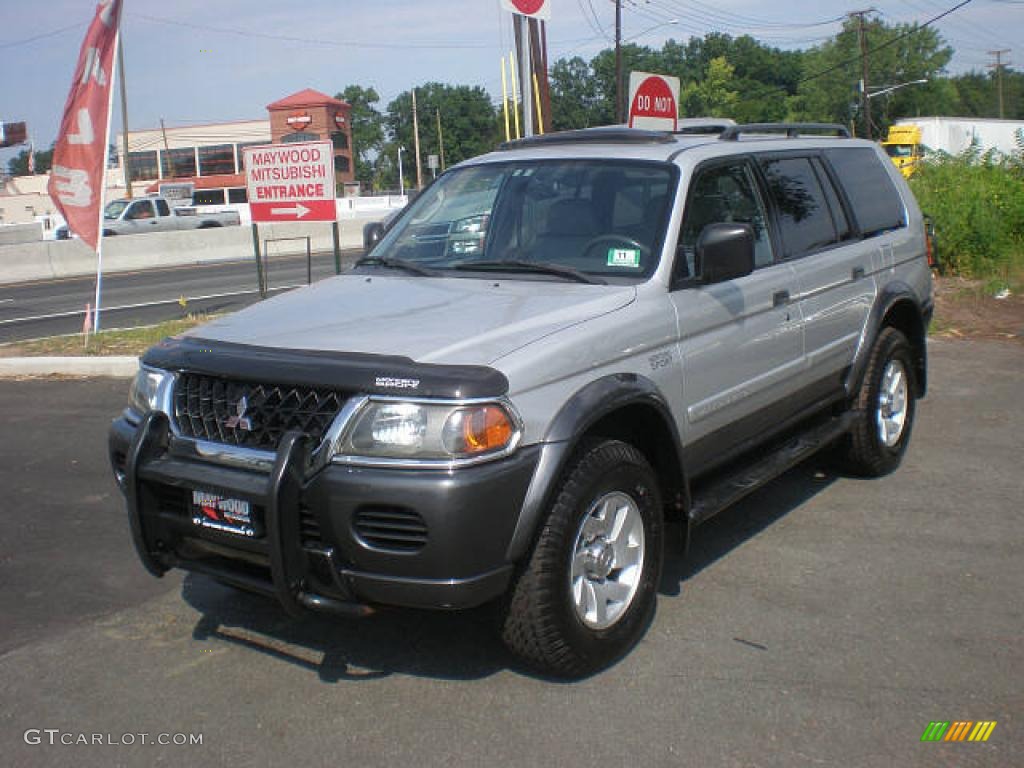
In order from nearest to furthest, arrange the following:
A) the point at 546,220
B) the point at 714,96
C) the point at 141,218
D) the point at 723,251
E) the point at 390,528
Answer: the point at 390,528 < the point at 723,251 < the point at 546,220 < the point at 141,218 < the point at 714,96

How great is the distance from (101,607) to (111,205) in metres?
31.6

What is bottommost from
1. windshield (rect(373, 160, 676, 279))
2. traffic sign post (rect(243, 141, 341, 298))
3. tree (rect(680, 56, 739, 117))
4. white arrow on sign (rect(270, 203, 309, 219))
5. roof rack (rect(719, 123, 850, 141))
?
windshield (rect(373, 160, 676, 279))

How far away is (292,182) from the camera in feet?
39.3

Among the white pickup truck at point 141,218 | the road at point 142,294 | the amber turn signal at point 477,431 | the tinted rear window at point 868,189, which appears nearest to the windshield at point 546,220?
the amber turn signal at point 477,431

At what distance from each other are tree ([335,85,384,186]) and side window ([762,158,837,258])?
11502cm

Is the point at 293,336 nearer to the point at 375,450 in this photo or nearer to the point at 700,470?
the point at 375,450

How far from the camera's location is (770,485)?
636 cm

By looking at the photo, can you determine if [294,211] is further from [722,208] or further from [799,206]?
[722,208]

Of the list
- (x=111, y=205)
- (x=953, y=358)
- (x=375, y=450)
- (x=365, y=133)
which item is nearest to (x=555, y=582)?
(x=375, y=450)

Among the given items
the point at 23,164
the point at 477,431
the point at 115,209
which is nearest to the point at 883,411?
the point at 477,431

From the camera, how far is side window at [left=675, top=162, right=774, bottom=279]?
4.69m

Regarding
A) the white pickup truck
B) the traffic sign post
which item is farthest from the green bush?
the white pickup truck

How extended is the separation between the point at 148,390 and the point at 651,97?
7769 millimetres

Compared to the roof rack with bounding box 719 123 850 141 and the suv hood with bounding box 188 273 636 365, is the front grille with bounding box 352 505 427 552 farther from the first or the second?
the roof rack with bounding box 719 123 850 141
